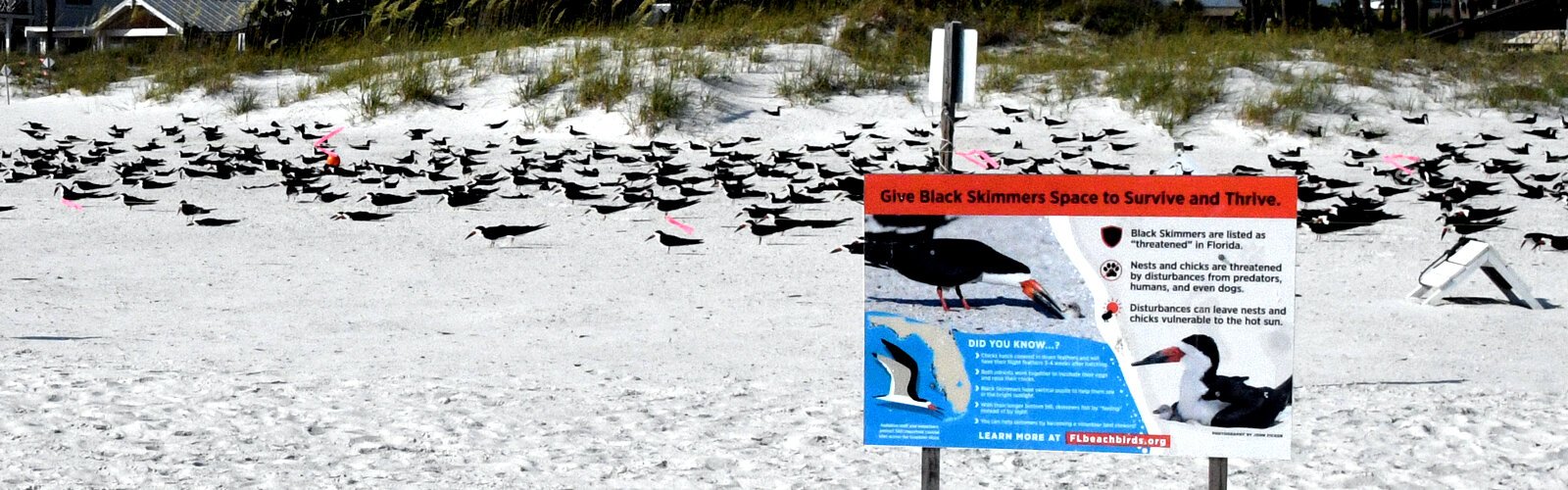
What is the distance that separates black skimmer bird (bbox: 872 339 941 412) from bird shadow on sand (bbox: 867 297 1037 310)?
0.31 ft

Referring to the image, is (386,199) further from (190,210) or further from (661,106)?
(661,106)

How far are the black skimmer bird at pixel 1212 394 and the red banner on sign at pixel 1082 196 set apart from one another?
11.4 inches

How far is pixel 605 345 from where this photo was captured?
702cm

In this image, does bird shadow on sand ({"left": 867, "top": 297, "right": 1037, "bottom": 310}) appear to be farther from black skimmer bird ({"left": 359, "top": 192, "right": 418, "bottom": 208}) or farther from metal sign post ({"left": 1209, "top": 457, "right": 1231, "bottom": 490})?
black skimmer bird ({"left": 359, "top": 192, "right": 418, "bottom": 208})

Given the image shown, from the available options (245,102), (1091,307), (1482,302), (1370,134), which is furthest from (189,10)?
(1091,307)

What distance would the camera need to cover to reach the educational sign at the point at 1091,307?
3.49m

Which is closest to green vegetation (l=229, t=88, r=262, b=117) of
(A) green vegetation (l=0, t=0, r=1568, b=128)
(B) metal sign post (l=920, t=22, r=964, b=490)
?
(A) green vegetation (l=0, t=0, r=1568, b=128)

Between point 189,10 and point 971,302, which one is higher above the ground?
point 971,302

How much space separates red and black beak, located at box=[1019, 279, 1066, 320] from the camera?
3.55 metres

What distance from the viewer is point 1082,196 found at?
3.52m

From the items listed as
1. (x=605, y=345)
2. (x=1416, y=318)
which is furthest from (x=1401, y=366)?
(x=605, y=345)

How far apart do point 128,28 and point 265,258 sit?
115ft

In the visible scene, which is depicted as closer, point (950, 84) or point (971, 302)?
point (971, 302)

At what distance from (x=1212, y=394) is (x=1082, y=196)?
0.52 m
